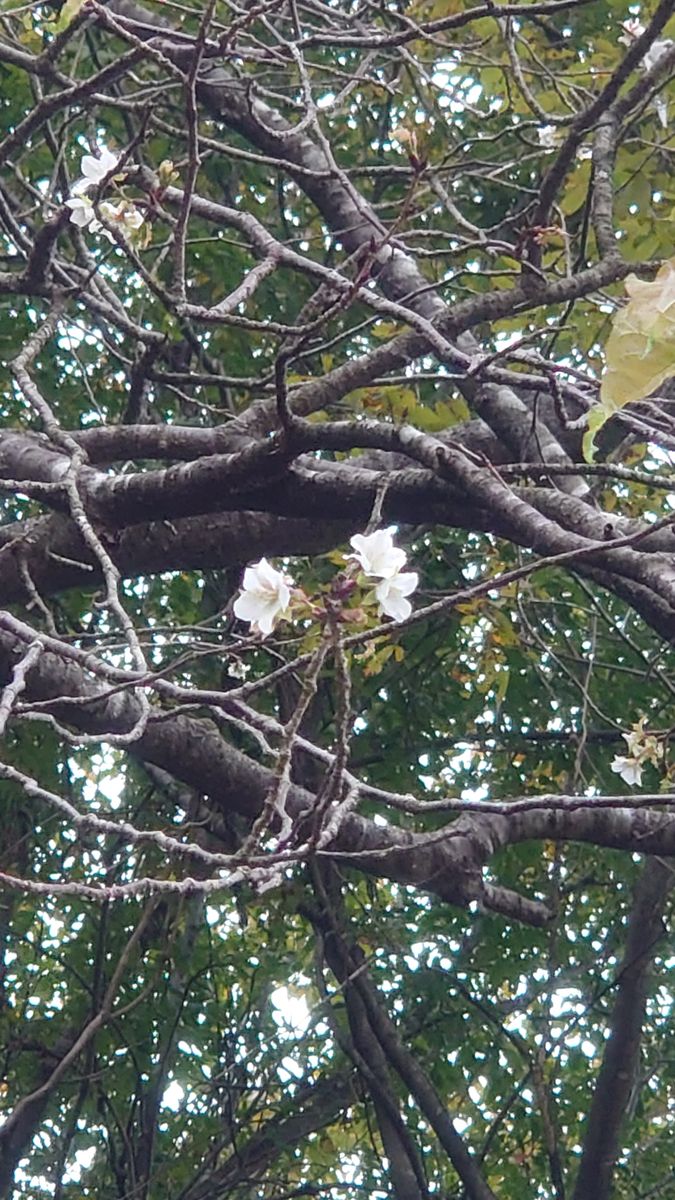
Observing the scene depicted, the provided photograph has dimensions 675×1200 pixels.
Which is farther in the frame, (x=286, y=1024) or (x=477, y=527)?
(x=286, y=1024)

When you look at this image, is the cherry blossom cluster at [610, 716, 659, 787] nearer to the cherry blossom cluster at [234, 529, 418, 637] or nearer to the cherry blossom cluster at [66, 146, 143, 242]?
the cherry blossom cluster at [234, 529, 418, 637]

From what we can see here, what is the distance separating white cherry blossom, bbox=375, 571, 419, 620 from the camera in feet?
5.68

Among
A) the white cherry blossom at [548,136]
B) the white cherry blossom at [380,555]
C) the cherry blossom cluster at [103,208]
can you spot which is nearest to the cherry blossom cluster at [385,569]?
the white cherry blossom at [380,555]

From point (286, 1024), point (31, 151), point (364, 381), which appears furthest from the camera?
point (286, 1024)

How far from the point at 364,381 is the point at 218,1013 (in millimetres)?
2591

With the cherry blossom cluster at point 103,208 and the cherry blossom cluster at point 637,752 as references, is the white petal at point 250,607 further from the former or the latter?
the cherry blossom cluster at point 637,752

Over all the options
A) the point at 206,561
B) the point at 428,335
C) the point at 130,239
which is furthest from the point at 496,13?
the point at 206,561

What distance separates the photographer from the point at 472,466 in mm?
2602

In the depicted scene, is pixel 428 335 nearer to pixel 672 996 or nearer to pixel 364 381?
pixel 364 381

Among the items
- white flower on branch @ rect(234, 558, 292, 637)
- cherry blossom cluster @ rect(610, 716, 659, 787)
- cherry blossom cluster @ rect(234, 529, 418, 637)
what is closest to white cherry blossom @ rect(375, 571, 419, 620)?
cherry blossom cluster @ rect(234, 529, 418, 637)

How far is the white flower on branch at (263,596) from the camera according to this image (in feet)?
5.67

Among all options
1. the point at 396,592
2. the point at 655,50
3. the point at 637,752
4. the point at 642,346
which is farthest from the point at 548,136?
the point at 642,346

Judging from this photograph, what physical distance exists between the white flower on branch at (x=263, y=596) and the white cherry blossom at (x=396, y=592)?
117mm

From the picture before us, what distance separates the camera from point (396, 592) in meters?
1.77
